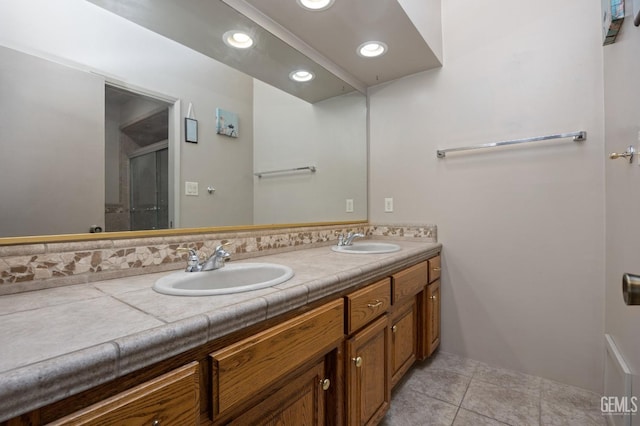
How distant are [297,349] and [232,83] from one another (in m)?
1.26

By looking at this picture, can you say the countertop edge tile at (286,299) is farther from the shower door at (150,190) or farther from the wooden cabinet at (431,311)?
the wooden cabinet at (431,311)

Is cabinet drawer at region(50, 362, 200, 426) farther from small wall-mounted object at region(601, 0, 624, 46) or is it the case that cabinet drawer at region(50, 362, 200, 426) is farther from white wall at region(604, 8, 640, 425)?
small wall-mounted object at region(601, 0, 624, 46)

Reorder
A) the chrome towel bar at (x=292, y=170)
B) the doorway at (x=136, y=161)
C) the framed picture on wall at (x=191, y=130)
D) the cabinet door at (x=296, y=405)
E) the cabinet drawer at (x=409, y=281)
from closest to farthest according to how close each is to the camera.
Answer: the cabinet door at (x=296, y=405) → the doorway at (x=136, y=161) → the framed picture on wall at (x=191, y=130) → the cabinet drawer at (x=409, y=281) → the chrome towel bar at (x=292, y=170)

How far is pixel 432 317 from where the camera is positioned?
183cm

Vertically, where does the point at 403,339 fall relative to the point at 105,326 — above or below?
below

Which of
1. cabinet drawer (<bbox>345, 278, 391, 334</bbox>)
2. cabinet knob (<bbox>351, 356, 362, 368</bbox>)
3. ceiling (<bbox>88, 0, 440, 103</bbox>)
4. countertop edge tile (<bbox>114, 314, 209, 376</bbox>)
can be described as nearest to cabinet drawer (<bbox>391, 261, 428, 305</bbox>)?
cabinet drawer (<bbox>345, 278, 391, 334</bbox>)

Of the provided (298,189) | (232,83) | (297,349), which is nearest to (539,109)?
(298,189)

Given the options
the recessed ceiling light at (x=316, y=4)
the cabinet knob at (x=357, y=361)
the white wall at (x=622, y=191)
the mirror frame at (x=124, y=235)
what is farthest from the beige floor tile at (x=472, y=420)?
the recessed ceiling light at (x=316, y=4)

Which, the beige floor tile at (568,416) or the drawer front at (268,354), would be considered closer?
the drawer front at (268,354)

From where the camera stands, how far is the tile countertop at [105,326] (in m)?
0.40

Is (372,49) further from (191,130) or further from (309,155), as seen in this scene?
(191,130)

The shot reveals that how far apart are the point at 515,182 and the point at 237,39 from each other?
1751mm

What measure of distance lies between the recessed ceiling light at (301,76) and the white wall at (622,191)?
1.49 m

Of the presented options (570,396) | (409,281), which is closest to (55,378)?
(409,281)
